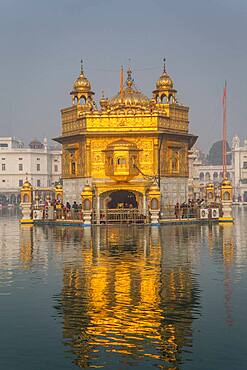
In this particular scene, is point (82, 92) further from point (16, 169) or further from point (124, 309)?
point (16, 169)

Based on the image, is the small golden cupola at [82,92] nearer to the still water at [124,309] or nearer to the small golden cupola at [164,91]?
the small golden cupola at [164,91]

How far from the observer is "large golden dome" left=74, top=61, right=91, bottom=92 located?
159 feet

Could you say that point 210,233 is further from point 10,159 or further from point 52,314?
point 10,159

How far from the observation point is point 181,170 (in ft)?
151

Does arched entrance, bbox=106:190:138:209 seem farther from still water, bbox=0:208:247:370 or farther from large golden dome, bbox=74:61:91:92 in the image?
still water, bbox=0:208:247:370

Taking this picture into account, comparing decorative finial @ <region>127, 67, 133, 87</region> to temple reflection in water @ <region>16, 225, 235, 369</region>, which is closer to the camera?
temple reflection in water @ <region>16, 225, 235, 369</region>

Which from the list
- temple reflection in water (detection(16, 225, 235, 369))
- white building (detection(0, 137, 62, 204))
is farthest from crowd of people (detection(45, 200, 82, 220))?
white building (detection(0, 137, 62, 204))

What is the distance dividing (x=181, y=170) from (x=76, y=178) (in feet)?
25.7

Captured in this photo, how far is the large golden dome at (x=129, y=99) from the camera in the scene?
4650 cm

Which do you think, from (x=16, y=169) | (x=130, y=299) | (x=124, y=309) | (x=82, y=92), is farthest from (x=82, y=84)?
(x=16, y=169)

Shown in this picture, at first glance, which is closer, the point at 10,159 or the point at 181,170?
the point at 181,170

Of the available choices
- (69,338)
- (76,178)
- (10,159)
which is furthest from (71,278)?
(10,159)

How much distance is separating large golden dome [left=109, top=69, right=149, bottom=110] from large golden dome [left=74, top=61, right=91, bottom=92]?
2151 mm

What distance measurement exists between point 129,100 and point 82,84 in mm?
4158
